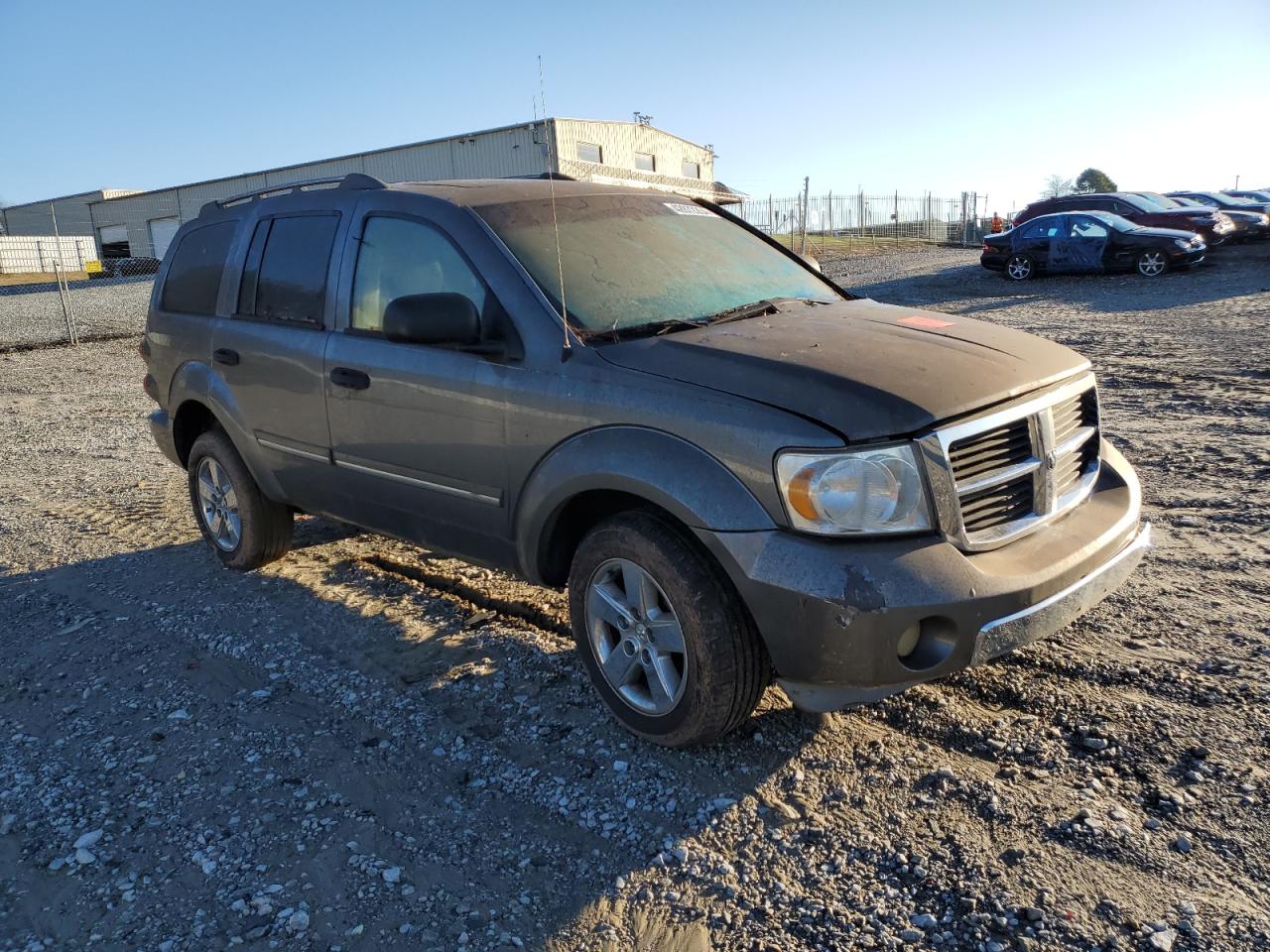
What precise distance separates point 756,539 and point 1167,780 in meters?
1.52

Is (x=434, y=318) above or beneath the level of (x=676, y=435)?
above

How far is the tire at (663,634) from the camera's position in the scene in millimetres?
3090

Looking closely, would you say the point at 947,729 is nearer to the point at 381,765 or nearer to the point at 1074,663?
the point at 1074,663

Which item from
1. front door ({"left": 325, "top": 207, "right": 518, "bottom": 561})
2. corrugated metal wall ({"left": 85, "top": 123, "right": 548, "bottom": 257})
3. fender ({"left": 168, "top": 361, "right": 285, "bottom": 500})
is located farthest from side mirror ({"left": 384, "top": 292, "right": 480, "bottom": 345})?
corrugated metal wall ({"left": 85, "top": 123, "right": 548, "bottom": 257})

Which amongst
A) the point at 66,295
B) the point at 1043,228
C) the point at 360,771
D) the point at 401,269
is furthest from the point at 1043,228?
the point at 360,771

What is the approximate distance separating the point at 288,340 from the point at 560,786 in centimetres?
260

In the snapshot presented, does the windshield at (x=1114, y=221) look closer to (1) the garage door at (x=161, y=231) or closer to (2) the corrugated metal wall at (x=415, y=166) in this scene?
(2) the corrugated metal wall at (x=415, y=166)

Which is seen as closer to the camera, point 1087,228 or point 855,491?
point 855,491

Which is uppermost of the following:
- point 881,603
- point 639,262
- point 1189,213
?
point 1189,213

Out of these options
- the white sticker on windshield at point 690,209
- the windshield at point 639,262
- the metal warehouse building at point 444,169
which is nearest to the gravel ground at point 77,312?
the metal warehouse building at point 444,169

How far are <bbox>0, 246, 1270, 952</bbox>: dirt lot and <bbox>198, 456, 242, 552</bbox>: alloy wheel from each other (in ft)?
1.06

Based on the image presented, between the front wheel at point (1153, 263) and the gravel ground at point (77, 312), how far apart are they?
17951 millimetres

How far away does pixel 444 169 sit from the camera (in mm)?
36062

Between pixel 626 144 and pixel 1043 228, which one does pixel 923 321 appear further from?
pixel 626 144
